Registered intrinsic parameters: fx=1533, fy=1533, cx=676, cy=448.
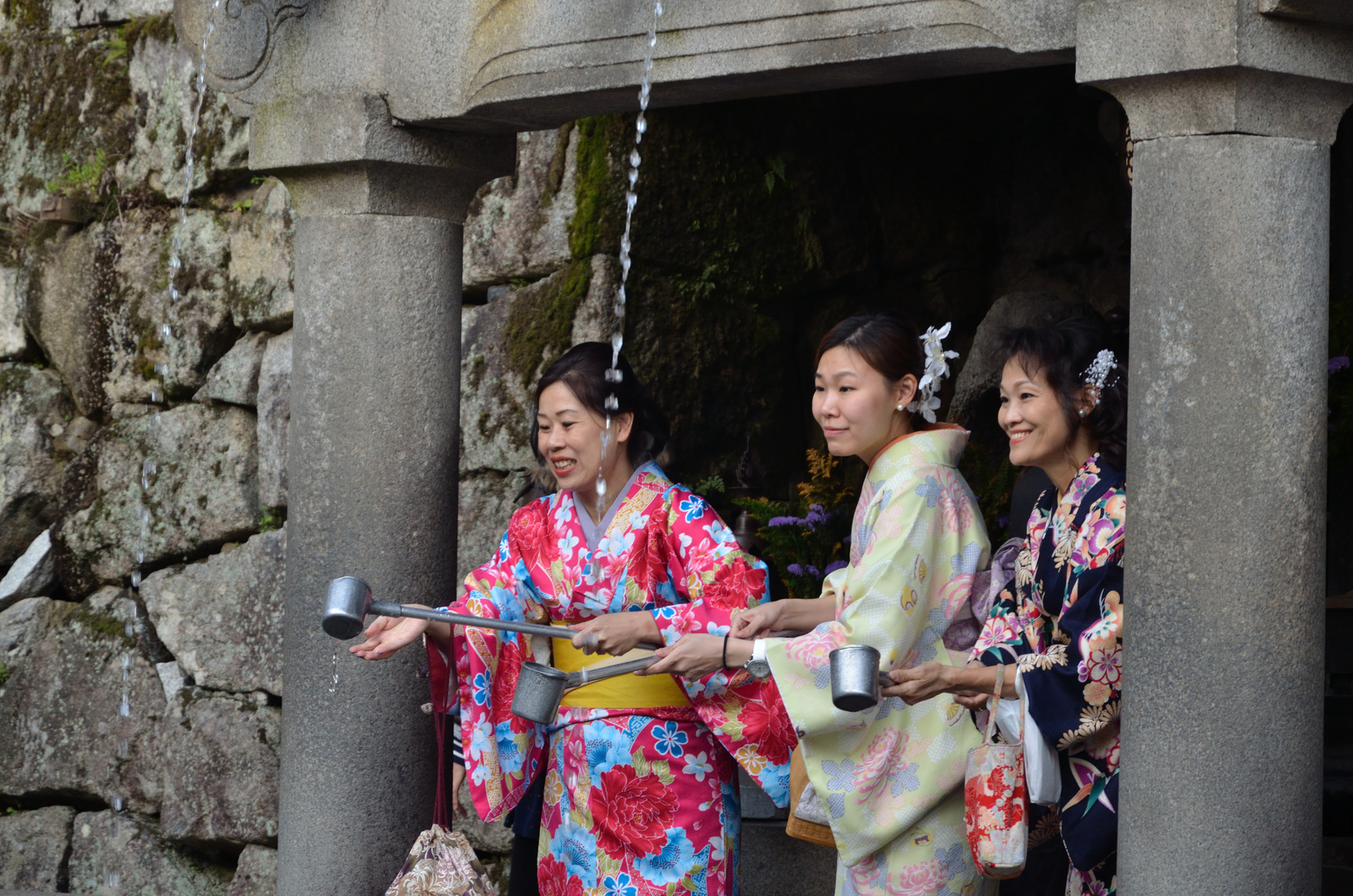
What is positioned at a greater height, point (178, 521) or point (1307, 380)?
point (1307, 380)

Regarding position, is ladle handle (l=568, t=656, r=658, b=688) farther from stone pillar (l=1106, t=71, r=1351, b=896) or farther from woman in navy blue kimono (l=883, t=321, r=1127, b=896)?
stone pillar (l=1106, t=71, r=1351, b=896)

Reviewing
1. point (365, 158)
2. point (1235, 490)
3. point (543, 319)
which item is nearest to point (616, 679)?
point (365, 158)

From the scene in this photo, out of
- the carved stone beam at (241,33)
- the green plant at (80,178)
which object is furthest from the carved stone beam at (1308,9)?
the green plant at (80,178)

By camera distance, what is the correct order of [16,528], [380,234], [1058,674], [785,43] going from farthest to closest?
[16,528] < [380,234] < [785,43] < [1058,674]

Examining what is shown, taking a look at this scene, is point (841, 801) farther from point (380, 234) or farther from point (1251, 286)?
point (380, 234)

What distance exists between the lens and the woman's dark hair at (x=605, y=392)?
4.09 m

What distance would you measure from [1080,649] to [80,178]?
5319mm

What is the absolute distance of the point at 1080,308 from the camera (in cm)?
638

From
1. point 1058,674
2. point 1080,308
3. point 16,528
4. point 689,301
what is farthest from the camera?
point 16,528

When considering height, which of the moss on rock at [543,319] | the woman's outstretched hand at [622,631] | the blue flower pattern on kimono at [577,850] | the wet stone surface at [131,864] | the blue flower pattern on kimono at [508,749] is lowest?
the wet stone surface at [131,864]

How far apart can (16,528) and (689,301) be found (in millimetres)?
3437

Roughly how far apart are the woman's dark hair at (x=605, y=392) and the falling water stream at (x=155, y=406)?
3005mm

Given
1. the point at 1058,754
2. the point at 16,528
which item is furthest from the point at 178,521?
the point at 1058,754

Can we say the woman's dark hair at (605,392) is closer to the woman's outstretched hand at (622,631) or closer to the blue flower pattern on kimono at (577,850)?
the woman's outstretched hand at (622,631)
